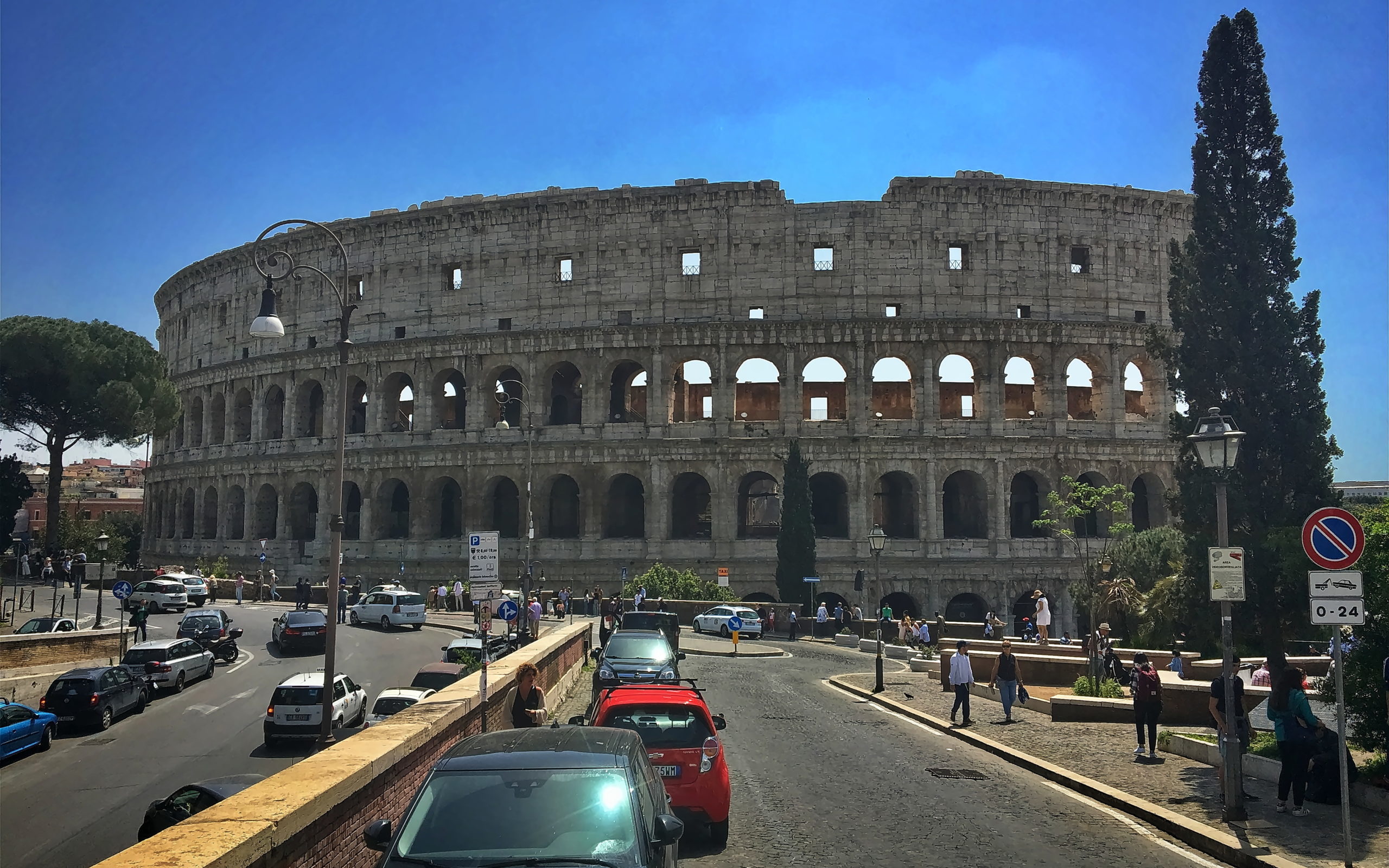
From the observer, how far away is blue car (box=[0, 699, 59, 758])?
17375 mm

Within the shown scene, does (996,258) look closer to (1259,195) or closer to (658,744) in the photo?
(1259,195)

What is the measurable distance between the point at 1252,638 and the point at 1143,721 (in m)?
13.2

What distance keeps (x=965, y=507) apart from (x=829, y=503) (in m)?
6.90

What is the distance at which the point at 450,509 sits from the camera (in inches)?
2098

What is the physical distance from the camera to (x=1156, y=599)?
27312 millimetres

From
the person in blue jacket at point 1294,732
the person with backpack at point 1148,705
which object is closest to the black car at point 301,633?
the person with backpack at point 1148,705

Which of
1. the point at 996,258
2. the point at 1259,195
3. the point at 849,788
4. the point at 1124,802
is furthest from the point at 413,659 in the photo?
the point at 996,258

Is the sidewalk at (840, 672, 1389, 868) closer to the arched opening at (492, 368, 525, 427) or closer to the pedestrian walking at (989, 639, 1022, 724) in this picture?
the pedestrian walking at (989, 639, 1022, 724)

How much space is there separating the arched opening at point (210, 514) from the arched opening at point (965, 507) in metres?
45.5

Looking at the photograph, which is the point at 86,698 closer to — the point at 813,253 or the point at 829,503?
the point at 829,503

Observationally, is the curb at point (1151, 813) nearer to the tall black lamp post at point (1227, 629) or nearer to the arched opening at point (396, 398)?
the tall black lamp post at point (1227, 629)

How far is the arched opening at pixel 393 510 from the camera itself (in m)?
50.8

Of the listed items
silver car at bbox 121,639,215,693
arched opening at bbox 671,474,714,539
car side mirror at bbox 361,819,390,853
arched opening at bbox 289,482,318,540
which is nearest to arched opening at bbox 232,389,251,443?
arched opening at bbox 289,482,318,540

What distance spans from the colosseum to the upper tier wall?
123 millimetres
